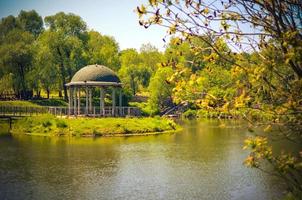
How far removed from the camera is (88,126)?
5378 cm

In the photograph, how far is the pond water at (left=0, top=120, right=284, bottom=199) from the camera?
22.6 meters

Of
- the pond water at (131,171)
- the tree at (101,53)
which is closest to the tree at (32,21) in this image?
the tree at (101,53)

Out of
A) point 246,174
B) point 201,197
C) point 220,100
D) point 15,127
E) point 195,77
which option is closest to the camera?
point 195,77

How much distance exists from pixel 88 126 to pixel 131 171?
26.1 meters

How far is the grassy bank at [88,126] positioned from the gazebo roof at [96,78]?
6543mm

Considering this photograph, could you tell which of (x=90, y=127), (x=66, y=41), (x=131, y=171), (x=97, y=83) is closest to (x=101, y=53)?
(x=66, y=41)

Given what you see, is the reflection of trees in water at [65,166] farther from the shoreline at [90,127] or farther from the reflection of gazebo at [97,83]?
the reflection of gazebo at [97,83]

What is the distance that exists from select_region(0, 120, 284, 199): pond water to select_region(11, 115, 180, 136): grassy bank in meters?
8.24

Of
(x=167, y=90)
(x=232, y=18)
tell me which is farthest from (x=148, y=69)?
(x=232, y=18)

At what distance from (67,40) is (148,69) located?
32.5 meters

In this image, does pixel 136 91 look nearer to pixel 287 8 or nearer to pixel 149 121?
pixel 149 121

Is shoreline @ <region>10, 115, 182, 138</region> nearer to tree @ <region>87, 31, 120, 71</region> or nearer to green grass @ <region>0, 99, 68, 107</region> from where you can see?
green grass @ <region>0, 99, 68, 107</region>

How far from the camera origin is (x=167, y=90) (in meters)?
88.1

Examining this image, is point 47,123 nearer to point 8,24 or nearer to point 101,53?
point 101,53
